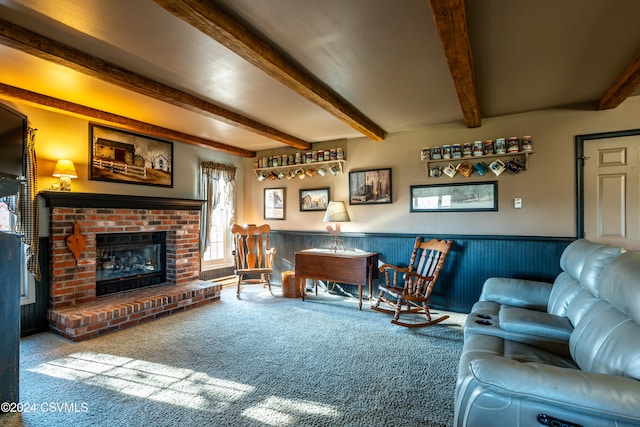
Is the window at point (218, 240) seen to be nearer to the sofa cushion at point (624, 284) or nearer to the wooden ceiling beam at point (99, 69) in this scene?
the wooden ceiling beam at point (99, 69)

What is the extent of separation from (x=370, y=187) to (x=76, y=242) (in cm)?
336

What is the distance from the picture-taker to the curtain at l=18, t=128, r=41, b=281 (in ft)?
9.02

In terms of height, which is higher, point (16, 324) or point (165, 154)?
point (165, 154)

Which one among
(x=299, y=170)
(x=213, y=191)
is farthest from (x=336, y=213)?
(x=213, y=191)

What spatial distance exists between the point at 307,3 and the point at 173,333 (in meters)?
2.84

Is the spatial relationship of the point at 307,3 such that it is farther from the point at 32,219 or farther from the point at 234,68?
the point at 32,219

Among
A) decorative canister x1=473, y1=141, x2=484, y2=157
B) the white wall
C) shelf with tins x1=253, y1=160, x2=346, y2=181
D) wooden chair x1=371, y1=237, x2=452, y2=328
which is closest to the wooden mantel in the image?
shelf with tins x1=253, y1=160, x2=346, y2=181

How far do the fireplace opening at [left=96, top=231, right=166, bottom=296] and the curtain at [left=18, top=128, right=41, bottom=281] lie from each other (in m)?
0.66

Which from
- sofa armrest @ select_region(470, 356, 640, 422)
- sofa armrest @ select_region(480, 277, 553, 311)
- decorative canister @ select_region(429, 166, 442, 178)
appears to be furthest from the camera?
decorative canister @ select_region(429, 166, 442, 178)

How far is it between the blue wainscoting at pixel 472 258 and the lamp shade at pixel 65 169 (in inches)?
123

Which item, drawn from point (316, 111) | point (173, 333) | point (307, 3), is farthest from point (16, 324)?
point (316, 111)

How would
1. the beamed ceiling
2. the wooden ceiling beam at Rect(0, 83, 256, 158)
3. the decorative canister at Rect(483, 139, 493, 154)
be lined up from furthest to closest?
the decorative canister at Rect(483, 139, 493, 154) → the wooden ceiling beam at Rect(0, 83, 256, 158) → the beamed ceiling

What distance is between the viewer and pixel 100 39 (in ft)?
6.22

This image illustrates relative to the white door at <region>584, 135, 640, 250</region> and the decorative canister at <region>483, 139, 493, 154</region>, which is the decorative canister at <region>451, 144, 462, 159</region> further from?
the white door at <region>584, 135, 640, 250</region>
